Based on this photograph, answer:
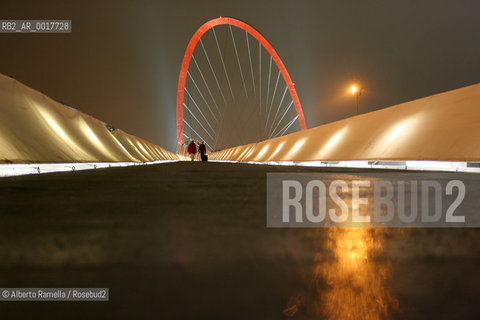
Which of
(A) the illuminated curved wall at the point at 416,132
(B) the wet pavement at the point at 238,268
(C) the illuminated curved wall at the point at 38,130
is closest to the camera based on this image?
(B) the wet pavement at the point at 238,268

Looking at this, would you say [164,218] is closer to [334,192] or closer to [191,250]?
[191,250]

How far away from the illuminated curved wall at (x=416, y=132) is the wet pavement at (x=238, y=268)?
10.7ft

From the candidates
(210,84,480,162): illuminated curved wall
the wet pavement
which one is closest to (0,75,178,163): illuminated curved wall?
the wet pavement

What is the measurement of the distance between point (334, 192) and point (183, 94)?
31.7 meters

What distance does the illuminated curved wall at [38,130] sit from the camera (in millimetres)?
4375

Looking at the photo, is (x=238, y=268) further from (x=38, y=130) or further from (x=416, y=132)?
(x=38, y=130)

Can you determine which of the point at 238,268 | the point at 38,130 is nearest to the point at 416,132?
the point at 238,268

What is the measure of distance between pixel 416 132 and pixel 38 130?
242 inches

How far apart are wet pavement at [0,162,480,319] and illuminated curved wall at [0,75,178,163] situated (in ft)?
13.0

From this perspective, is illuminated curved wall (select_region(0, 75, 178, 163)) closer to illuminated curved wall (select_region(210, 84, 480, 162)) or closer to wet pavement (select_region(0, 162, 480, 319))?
wet pavement (select_region(0, 162, 480, 319))

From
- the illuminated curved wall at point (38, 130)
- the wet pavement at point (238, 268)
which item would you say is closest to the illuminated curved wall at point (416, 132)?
the wet pavement at point (238, 268)

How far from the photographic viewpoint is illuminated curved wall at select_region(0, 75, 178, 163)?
4.38 m

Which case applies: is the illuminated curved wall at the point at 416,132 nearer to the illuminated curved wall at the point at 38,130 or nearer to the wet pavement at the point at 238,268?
the wet pavement at the point at 238,268

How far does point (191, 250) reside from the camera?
0.77m
